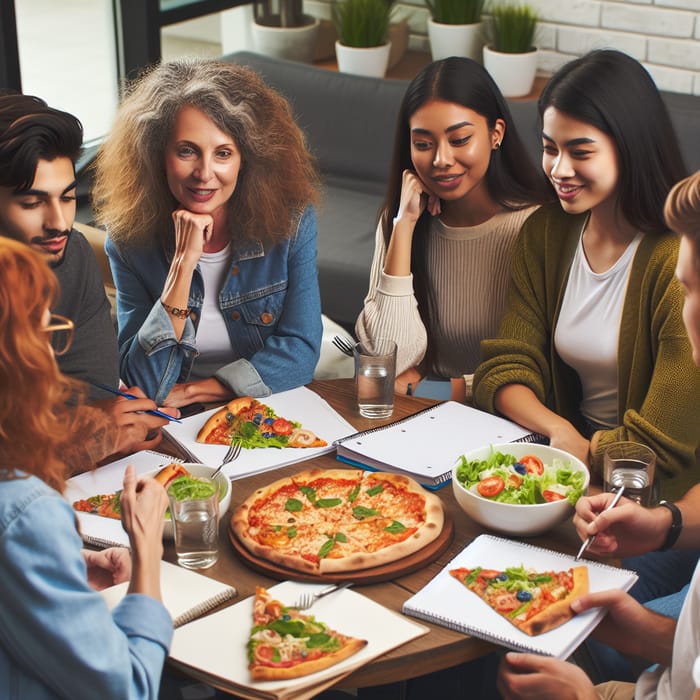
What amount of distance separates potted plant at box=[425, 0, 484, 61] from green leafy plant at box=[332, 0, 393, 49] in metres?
0.22

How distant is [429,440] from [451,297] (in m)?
0.76

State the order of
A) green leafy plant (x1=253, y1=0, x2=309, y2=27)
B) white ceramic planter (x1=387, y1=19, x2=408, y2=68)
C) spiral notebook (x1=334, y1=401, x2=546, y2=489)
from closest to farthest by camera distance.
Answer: spiral notebook (x1=334, y1=401, x2=546, y2=489)
white ceramic planter (x1=387, y1=19, x2=408, y2=68)
green leafy plant (x1=253, y1=0, x2=309, y2=27)

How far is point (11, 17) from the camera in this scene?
12.5 feet

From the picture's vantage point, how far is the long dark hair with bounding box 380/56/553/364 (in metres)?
2.58

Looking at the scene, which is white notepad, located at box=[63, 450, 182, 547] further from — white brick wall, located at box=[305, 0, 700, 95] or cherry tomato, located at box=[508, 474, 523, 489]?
white brick wall, located at box=[305, 0, 700, 95]

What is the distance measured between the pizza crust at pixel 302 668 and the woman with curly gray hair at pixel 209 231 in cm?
102

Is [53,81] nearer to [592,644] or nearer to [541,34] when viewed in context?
[541,34]

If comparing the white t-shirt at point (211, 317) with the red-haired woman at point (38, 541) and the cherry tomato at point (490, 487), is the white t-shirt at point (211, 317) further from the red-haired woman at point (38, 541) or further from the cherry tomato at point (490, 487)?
the red-haired woman at point (38, 541)

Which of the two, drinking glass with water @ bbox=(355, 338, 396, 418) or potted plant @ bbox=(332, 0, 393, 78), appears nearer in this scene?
drinking glass with water @ bbox=(355, 338, 396, 418)

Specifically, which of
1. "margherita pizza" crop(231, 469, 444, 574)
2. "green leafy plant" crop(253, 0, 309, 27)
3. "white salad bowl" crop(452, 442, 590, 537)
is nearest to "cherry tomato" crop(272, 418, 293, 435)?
"margherita pizza" crop(231, 469, 444, 574)

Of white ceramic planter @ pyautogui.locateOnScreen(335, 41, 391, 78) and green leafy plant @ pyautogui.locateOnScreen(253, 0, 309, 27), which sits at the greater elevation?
green leafy plant @ pyautogui.locateOnScreen(253, 0, 309, 27)

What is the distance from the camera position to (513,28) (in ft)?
15.0

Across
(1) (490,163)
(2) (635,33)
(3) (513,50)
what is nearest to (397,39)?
(3) (513,50)

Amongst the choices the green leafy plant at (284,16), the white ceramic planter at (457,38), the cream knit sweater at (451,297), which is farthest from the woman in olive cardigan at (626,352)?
the green leafy plant at (284,16)
